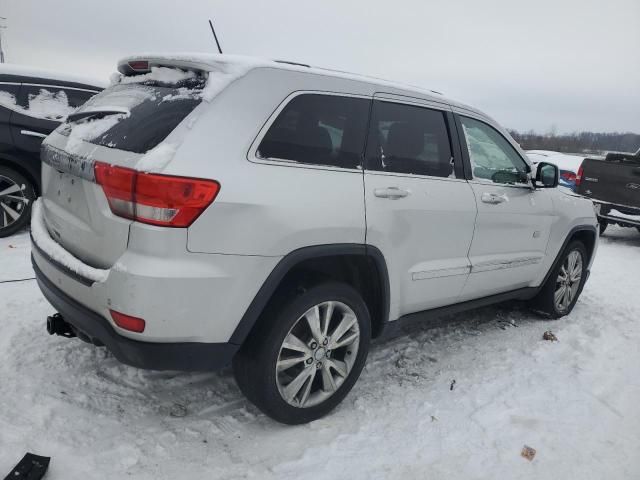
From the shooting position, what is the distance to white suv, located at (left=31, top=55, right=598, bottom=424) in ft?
6.91

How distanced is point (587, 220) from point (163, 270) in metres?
4.15

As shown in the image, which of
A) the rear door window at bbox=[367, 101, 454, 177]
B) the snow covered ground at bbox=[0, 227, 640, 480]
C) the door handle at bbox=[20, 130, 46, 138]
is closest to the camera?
the snow covered ground at bbox=[0, 227, 640, 480]

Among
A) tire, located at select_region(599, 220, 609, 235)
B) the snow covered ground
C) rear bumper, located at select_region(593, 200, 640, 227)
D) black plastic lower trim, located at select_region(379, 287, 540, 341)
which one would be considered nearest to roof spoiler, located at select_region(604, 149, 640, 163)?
rear bumper, located at select_region(593, 200, 640, 227)

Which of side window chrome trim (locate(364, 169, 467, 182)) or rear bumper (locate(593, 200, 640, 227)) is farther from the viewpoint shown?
rear bumper (locate(593, 200, 640, 227))

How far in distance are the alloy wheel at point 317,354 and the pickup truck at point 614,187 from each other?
7263 mm

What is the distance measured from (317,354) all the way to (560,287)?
3.09 m

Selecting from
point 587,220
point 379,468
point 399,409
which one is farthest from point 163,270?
point 587,220

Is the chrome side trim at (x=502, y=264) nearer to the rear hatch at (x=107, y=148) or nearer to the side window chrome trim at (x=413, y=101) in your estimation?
the side window chrome trim at (x=413, y=101)

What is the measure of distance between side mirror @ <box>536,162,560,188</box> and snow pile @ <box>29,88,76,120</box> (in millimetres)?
5077

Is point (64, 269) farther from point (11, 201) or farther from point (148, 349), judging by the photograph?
point (11, 201)

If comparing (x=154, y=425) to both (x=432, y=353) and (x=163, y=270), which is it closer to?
(x=163, y=270)

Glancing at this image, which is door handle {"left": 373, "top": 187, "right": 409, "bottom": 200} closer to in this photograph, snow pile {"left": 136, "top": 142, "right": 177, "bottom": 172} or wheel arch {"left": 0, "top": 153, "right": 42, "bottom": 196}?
snow pile {"left": 136, "top": 142, "right": 177, "bottom": 172}

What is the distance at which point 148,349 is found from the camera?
7.13 ft

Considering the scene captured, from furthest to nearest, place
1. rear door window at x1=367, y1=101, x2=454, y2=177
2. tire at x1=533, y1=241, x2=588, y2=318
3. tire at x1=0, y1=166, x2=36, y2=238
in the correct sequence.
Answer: tire at x1=0, y1=166, x2=36, y2=238
tire at x1=533, y1=241, x2=588, y2=318
rear door window at x1=367, y1=101, x2=454, y2=177
